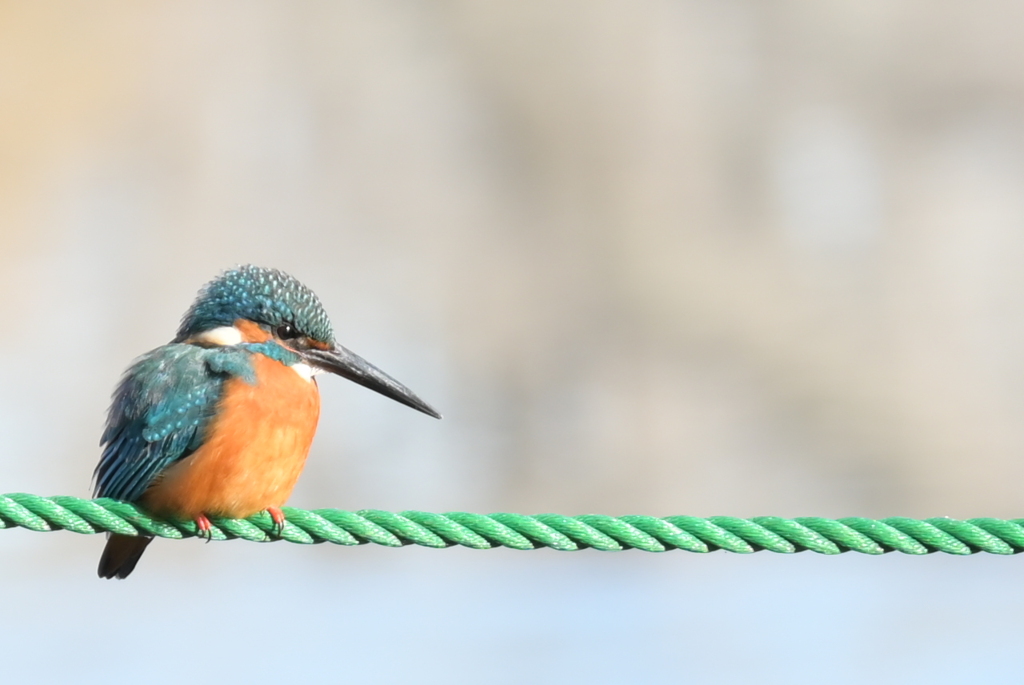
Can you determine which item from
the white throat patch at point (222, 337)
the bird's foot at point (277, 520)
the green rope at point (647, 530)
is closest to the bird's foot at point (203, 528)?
the bird's foot at point (277, 520)

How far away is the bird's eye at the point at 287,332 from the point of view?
2693 mm

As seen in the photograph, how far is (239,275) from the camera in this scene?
270cm

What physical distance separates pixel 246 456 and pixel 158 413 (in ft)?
0.65

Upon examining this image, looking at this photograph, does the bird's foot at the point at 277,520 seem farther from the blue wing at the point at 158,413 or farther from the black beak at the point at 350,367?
the black beak at the point at 350,367

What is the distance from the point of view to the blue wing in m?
2.41

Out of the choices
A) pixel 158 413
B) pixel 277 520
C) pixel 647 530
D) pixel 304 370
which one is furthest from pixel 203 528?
pixel 647 530

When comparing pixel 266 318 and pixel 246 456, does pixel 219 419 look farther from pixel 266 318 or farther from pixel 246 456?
pixel 266 318

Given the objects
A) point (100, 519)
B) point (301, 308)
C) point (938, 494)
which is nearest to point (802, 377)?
point (938, 494)

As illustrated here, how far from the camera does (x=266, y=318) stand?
268 centimetres

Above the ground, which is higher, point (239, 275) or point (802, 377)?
point (239, 275)

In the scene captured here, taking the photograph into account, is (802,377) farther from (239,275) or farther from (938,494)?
(239,275)

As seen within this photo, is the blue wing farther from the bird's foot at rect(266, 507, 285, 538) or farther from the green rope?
the green rope

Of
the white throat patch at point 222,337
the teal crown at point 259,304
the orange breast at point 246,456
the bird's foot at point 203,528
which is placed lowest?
the bird's foot at point 203,528

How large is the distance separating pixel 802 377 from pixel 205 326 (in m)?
9.24
